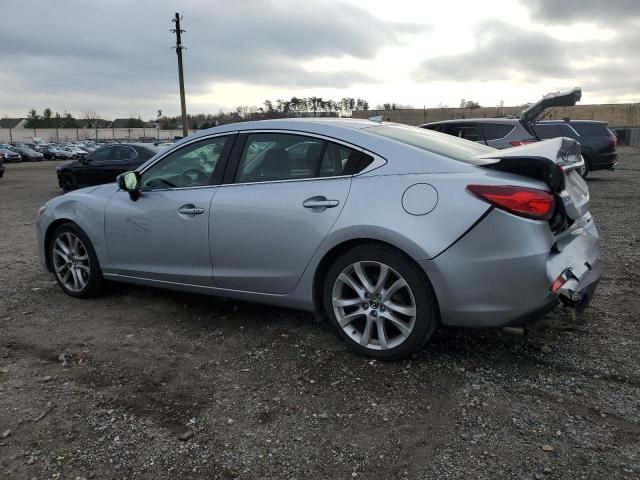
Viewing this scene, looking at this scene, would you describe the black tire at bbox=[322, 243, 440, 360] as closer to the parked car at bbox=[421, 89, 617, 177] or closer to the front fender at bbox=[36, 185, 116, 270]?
the parked car at bbox=[421, 89, 617, 177]

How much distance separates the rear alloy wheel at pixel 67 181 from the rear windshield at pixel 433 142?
12817 millimetres

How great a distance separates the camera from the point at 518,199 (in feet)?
9.46

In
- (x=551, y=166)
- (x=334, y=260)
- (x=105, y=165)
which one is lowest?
(x=334, y=260)

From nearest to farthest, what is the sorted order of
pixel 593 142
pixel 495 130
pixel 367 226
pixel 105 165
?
pixel 367 226 < pixel 495 130 < pixel 105 165 < pixel 593 142

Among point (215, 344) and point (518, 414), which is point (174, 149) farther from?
point (518, 414)

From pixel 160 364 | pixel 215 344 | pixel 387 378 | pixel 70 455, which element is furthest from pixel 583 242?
pixel 70 455

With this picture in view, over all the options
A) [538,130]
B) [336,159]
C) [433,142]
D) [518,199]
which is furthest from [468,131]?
[518,199]

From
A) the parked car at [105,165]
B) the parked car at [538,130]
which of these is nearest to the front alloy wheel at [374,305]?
the parked car at [538,130]

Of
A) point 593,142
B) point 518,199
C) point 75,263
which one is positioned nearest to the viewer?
point 518,199

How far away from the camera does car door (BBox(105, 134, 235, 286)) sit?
3938 millimetres

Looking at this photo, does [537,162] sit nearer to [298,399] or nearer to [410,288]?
[410,288]

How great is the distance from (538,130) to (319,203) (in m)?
11.6

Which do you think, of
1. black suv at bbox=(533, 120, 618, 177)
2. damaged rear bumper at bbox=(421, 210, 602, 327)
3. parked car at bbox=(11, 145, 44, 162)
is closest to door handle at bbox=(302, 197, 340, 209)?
damaged rear bumper at bbox=(421, 210, 602, 327)

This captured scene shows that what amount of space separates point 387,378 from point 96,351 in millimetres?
2057
